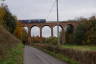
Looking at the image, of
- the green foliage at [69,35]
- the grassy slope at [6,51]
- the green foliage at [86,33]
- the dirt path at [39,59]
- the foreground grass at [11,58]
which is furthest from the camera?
the green foliage at [69,35]

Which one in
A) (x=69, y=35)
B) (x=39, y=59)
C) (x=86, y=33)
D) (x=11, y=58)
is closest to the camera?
(x=11, y=58)

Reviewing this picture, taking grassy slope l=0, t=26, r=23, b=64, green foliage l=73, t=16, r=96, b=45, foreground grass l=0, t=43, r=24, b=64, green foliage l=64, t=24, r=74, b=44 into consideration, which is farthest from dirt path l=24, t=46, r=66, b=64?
green foliage l=64, t=24, r=74, b=44

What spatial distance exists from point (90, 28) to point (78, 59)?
88050 mm

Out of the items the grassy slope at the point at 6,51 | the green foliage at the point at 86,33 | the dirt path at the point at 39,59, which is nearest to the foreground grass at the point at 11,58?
the grassy slope at the point at 6,51

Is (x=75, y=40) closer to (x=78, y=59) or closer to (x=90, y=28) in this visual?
(x=90, y=28)

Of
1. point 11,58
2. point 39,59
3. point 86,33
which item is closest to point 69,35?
point 86,33

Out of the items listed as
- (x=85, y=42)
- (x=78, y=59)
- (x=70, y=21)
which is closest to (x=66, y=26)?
(x=70, y=21)

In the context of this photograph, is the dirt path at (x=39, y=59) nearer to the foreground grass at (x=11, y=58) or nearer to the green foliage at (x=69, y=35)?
the foreground grass at (x=11, y=58)

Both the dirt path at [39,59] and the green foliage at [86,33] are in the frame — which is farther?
the green foliage at [86,33]

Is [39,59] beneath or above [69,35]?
above

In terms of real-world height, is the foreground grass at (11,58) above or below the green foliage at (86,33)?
above

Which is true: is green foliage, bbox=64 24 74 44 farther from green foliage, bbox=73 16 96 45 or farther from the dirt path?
the dirt path

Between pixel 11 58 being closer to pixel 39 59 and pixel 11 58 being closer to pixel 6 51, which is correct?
pixel 6 51

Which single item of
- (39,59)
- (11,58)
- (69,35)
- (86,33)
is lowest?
(69,35)
